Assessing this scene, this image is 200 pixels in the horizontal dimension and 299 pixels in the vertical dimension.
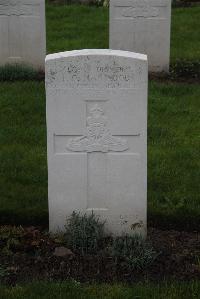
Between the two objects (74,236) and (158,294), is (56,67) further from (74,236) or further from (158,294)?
(158,294)

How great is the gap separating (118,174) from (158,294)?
Result: 105 centimetres

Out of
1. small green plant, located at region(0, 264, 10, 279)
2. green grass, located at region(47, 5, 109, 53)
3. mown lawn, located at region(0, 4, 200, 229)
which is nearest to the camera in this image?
small green plant, located at region(0, 264, 10, 279)

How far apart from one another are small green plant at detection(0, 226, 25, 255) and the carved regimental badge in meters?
0.72

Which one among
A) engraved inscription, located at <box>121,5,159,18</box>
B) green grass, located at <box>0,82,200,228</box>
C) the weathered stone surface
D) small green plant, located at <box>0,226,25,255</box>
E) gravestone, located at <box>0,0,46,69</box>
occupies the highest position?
engraved inscription, located at <box>121,5,159,18</box>

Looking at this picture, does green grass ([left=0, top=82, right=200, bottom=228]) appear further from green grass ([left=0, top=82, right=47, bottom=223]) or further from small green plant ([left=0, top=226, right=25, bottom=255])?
small green plant ([left=0, top=226, right=25, bottom=255])

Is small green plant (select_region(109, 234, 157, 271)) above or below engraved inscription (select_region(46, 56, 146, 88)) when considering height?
below

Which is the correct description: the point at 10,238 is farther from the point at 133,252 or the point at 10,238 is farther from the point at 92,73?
the point at 92,73

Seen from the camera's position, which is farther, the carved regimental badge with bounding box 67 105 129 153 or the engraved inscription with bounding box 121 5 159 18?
the engraved inscription with bounding box 121 5 159 18

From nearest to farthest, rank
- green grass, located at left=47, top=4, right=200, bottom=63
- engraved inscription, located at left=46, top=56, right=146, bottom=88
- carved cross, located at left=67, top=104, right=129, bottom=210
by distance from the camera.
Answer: engraved inscription, located at left=46, top=56, right=146, bottom=88, carved cross, located at left=67, top=104, right=129, bottom=210, green grass, located at left=47, top=4, right=200, bottom=63

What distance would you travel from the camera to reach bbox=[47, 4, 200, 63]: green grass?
12.2 meters

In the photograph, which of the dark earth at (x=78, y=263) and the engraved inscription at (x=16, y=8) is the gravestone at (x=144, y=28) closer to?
the engraved inscription at (x=16, y=8)

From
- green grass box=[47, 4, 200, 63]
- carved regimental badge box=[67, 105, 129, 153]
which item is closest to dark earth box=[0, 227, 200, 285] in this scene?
carved regimental badge box=[67, 105, 129, 153]

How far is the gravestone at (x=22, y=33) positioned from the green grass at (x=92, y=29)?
1168 mm

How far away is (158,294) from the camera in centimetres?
460
